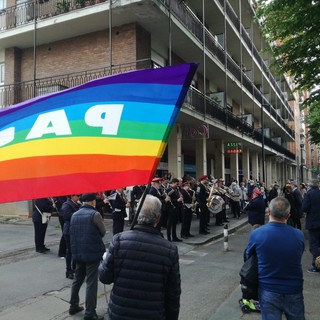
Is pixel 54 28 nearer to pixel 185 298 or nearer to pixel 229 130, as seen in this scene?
pixel 229 130

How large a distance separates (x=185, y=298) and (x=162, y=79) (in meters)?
4.19

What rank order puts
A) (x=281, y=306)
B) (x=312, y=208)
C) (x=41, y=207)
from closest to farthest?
(x=281, y=306)
(x=312, y=208)
(x=41, y=207)

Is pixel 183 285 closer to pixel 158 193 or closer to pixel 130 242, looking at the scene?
pixel 130 242

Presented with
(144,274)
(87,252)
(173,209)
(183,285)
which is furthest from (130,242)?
Answer: (173,209)

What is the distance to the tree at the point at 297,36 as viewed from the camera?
1108cm

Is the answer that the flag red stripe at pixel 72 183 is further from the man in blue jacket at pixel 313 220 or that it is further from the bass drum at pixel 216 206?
the bass drum at pixel 216 206

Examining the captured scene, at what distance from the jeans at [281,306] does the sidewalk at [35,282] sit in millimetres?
1946

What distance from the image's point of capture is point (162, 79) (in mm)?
3217

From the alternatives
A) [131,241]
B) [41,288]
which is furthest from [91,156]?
[41,288]

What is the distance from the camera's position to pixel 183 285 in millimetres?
6949

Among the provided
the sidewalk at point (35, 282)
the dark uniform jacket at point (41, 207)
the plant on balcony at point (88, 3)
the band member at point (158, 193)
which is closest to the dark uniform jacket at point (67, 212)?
the sidewalk at point (35, 282)

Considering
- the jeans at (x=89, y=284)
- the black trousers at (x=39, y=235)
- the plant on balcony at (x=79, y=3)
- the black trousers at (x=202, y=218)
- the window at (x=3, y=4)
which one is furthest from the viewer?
the window at (x=3, y=4)

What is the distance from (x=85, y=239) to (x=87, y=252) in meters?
0.18

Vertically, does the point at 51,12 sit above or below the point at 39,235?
above
